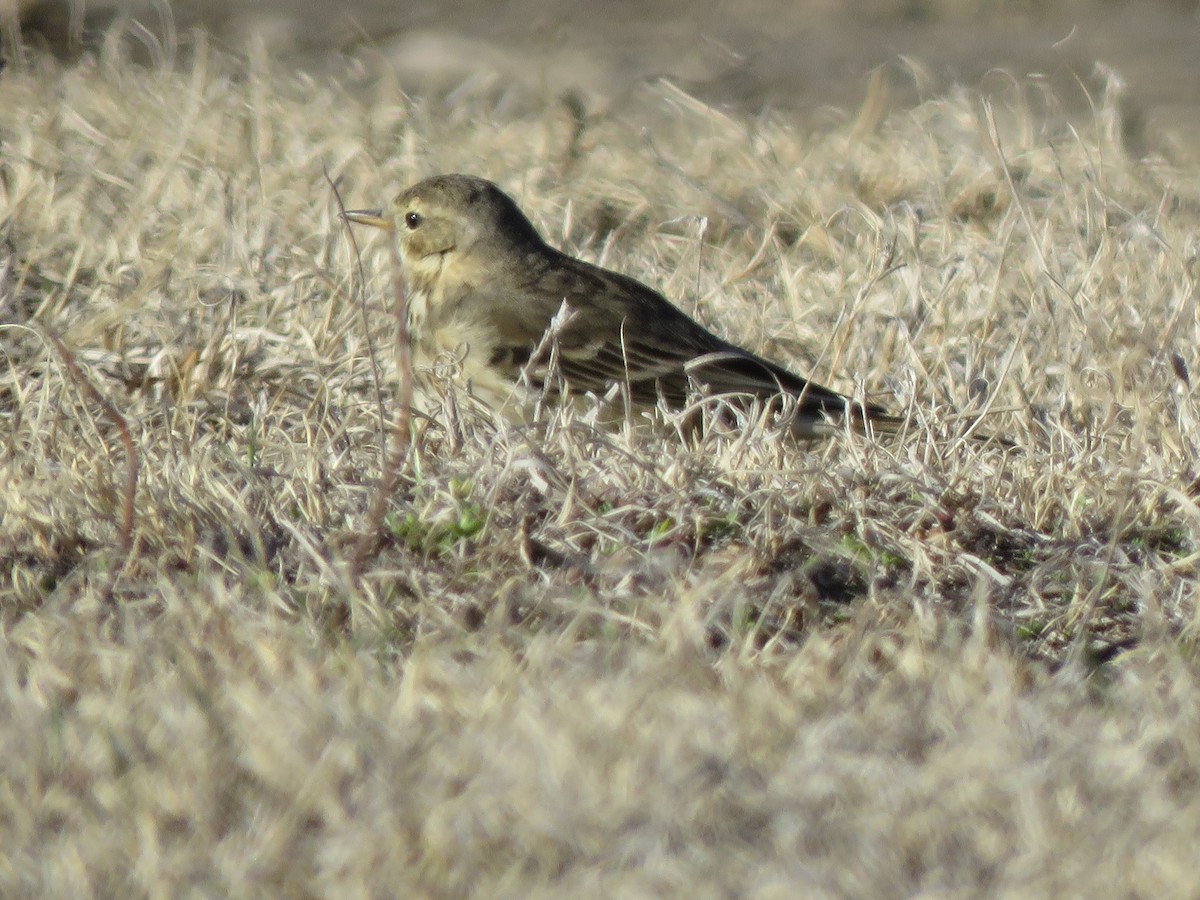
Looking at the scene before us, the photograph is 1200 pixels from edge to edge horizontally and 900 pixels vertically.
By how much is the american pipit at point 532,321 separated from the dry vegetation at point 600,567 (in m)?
0.19

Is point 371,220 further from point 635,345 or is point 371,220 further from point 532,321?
point 635,345

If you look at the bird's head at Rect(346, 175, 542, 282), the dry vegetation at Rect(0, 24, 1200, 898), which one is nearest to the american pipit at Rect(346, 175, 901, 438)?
the bird's head at Rect(346, 175, 542, 282)

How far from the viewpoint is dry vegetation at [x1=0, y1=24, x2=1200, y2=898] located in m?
2.51

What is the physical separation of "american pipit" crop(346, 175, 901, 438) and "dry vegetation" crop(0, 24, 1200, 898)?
0.19 metres

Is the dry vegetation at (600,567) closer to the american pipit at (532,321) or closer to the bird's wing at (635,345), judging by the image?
the american pipit at (532,321)

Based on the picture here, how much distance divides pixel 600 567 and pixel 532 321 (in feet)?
5.81

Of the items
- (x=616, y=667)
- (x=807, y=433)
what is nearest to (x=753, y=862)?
(x=616, y=667)

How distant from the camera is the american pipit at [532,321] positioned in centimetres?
490

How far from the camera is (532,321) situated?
521 cm

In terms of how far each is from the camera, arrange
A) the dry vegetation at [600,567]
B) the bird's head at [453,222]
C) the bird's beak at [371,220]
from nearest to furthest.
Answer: the dry vegetation at [600,567]
the bird's head at [453,222]
the bird's beak at [371,220]

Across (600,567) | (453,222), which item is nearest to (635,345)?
(453,222)

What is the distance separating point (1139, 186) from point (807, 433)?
2799mm

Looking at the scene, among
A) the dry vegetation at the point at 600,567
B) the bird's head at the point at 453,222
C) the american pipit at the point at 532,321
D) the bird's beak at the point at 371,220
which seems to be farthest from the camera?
the bird's beak at the point at 371,220

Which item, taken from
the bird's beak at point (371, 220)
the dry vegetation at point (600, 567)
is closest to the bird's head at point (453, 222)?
the bird's beak at point (371, 220)
